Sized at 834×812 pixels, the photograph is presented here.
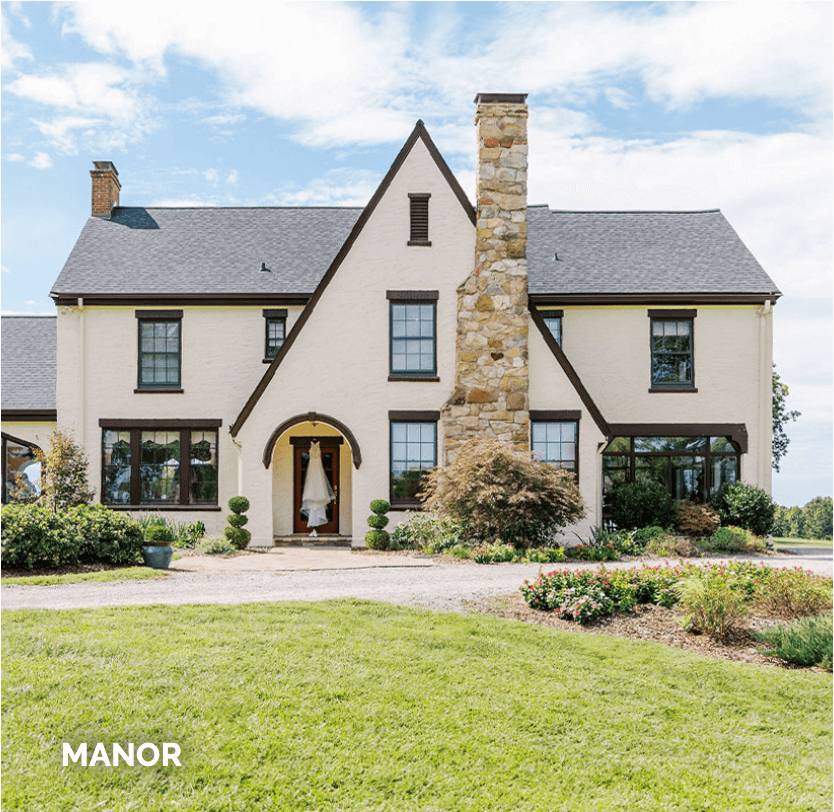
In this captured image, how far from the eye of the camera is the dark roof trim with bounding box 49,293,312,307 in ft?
70.1

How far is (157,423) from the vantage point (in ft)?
70.2

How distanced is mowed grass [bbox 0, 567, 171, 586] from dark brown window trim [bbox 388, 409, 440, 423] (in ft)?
24.9

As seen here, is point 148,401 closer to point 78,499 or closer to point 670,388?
point 78,499

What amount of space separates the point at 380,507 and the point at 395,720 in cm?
1223

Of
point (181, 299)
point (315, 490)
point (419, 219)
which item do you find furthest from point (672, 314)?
point (181, 299)

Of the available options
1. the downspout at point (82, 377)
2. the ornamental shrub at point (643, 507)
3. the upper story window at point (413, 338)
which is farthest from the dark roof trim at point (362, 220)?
the ornamental shrub at point (643, 507)

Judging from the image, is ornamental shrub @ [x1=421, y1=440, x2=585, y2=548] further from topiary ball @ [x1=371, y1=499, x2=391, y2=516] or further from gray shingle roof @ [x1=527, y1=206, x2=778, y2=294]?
gray shingle roof @ [x1=527, y1=206, x2=778, y2=294]

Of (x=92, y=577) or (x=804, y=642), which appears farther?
(x=92, y=577)

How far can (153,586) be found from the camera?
472 inches

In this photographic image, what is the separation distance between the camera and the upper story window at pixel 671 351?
21688 millimetres

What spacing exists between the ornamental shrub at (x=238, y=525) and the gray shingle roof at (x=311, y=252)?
20.3ft

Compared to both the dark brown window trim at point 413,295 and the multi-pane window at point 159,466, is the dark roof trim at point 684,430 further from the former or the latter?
the multi-pane window at point 159,466

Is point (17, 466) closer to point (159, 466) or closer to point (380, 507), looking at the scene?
point (159, 466)

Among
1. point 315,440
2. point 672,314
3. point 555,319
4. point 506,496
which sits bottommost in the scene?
point 506,496
